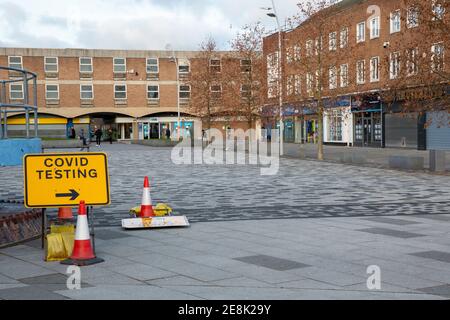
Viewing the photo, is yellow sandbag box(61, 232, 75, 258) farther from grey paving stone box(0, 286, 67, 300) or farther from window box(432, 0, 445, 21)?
window box(432, 0, 445, 21)

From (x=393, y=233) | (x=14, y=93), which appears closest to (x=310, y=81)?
(x=14, y=93)

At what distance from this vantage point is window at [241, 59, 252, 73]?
133 ft

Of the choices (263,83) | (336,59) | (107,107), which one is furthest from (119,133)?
(336,59)

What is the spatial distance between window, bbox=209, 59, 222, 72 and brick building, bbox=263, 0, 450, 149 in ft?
17.8

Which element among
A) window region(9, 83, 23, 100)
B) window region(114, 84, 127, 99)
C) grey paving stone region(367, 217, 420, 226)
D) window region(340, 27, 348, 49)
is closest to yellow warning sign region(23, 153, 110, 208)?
grey paving stone region(367, 217, 420, 226)

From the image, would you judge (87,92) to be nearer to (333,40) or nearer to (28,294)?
(333,40)

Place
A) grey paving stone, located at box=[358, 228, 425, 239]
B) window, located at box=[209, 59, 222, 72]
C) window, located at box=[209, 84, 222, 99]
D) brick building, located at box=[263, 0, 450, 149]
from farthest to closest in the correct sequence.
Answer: window, located at box=[209, 59, 222, 72], window, located at box=[209, 84, 222, 99], brick building, located at box=[263, 0, 450, 149], grey paving stone, located at box=[358, 228, 425, 239]

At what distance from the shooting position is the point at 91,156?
25.6 feet

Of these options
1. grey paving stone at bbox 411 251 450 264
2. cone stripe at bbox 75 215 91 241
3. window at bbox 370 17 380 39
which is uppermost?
window at bbox 370 17 380 39

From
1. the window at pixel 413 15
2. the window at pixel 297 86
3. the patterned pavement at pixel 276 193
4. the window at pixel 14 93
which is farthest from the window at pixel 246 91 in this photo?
the window at pixel 413 15

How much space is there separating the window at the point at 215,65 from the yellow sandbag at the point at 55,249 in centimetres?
3984

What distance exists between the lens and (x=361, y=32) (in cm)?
4225
